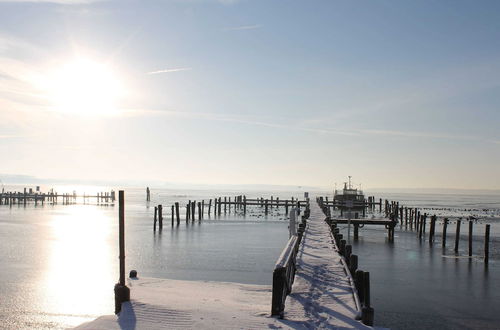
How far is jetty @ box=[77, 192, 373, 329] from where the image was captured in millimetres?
9773

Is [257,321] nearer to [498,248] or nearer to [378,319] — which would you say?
[378,319]

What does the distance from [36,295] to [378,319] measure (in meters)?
11.0

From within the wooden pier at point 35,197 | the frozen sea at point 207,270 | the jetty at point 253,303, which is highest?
the jetty at point 253,303

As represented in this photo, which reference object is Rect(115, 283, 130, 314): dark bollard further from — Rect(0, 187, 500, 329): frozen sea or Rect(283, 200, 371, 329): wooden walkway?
Rect(283, 200, 371, 329): wooden walkway

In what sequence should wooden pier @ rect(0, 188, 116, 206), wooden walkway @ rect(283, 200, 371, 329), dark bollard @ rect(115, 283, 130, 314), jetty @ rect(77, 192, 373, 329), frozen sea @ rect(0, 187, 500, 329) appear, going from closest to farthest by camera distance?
wooden walkway @ rect(283, 200, 371, 329), jetty @ rect(77, 192, 373, 329), dark bollard @ rect(115, 283, 130, 314), frozen sea @ rect(0, 187, 500, 329), wooden pier @ rect(0, 188, 116, 206)

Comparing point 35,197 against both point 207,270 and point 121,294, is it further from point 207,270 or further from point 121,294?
point 121,294

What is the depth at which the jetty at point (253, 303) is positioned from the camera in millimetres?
9773

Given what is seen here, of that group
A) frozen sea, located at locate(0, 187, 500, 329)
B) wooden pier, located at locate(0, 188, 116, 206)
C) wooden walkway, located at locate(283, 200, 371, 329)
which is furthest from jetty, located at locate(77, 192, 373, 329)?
wooden pier, located at locate(0, 188, 116, 206)

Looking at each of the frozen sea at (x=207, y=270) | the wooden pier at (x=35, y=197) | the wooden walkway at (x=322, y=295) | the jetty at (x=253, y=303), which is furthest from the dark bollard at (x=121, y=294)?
the wooden pier at (x=35, y=197)

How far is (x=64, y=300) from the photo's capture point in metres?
15.5

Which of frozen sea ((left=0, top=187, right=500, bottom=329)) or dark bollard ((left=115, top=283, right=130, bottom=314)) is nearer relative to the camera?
dark bollard ((left=115, top=283, right=130, bottom=314))

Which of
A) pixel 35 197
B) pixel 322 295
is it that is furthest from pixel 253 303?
pixel 35 197

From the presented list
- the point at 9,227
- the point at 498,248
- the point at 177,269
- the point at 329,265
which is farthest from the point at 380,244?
the point at 9,227

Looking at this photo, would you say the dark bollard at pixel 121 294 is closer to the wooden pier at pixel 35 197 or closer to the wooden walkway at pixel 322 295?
the wooden walkway at pixel 322 295
